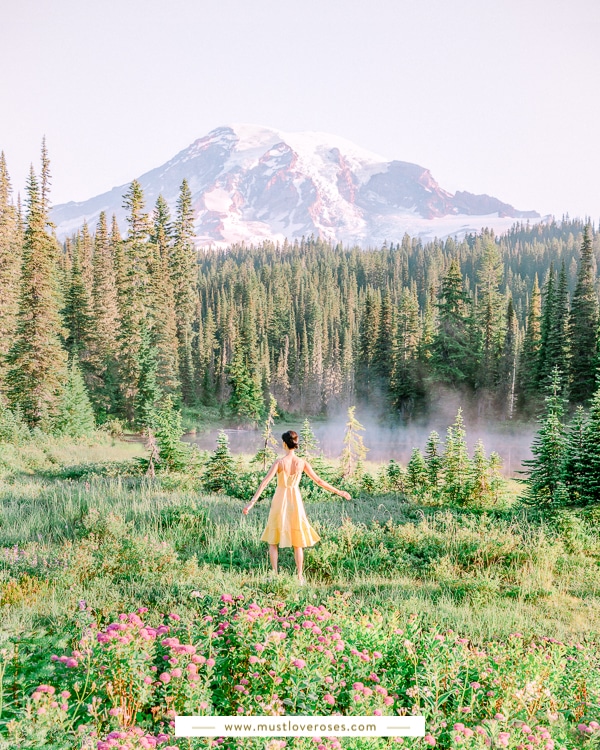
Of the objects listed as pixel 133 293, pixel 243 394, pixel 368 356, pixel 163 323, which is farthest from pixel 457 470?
pixel 368 356

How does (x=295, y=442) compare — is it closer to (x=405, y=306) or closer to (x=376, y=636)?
(x=376, y=636)

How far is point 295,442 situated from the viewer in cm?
745

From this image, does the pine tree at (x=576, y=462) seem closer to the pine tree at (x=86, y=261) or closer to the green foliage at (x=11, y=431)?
the green foliage at (x=11, y=431)

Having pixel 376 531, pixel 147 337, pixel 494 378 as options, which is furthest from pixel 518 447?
pixel 376 531

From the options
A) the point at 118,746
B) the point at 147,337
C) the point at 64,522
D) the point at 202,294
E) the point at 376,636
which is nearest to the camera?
the point at 118,746

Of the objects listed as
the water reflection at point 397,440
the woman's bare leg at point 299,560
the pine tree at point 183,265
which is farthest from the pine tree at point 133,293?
the woman's bare leg at point 299,560

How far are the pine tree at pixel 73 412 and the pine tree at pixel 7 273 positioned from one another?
399 centimetres

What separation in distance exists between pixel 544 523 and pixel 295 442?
22.1 feet

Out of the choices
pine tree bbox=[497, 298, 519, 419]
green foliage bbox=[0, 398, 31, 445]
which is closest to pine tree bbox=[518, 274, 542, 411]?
pine tree bbox=[497, 298, 519, 419]

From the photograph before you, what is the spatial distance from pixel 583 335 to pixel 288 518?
1811 inches

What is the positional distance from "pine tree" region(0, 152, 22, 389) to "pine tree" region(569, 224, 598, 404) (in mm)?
43585

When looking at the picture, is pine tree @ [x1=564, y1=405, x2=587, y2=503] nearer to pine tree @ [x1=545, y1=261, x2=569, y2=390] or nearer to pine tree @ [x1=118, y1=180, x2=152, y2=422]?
pine tree @ [x1=118, y1=180, x2=152, y2=422]

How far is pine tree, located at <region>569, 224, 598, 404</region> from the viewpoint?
4484 cm

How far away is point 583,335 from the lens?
150 feet
